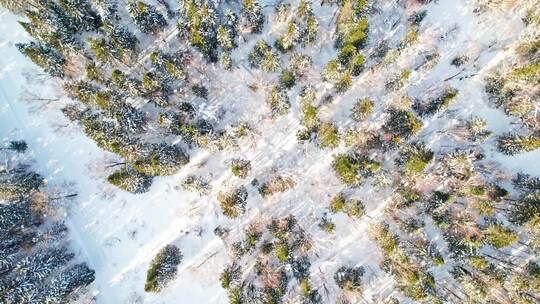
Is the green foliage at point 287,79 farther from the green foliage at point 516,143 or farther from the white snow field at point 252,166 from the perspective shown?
the green foliage at point 516,143

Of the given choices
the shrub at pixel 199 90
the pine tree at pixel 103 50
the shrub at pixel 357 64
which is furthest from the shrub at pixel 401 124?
the pine tree at pixel 103 50

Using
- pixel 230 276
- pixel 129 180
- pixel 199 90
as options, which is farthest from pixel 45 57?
pixel 230 276

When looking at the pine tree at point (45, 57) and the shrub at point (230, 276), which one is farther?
the pine tree at point (45, 57)

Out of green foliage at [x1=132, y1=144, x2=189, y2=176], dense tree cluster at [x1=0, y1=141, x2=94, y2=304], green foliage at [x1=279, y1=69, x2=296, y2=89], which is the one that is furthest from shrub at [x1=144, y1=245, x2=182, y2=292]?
green foliage at [x1=279, y1=69, x2=296, y2=89]

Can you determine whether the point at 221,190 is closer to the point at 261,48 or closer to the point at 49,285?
the point at 261,48

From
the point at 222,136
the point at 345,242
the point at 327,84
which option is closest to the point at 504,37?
the point at 327,84

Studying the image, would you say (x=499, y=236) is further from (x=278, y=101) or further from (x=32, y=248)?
(x=32, y=248)
